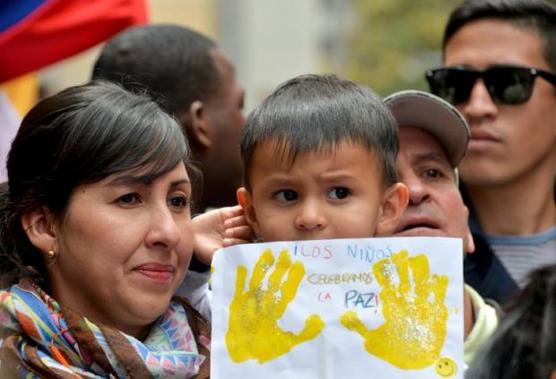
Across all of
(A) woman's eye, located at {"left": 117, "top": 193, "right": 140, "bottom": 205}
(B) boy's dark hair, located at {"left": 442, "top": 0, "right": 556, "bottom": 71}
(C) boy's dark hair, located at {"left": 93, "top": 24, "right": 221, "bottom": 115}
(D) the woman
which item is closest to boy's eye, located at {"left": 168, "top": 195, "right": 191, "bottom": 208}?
(D) the woman

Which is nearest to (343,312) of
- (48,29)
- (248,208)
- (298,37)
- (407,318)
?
(407,318)

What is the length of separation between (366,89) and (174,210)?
0.63m

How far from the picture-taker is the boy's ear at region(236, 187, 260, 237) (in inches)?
145

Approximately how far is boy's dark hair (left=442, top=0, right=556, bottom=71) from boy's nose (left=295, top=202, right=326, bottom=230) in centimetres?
193

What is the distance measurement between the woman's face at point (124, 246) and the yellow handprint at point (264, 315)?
22 centimetres

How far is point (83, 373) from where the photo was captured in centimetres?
334

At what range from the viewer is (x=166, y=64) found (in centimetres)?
514

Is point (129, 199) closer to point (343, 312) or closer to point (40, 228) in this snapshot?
point (40, 228)

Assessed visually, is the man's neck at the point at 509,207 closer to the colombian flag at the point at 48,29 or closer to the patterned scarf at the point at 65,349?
the colombian flag at the point at 48,29

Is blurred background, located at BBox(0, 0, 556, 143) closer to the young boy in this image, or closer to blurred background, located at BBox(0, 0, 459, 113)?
blurred background, located at BBox(0, 0, 459, 113)

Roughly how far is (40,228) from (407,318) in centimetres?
97

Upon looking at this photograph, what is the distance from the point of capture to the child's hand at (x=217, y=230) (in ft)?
12.3

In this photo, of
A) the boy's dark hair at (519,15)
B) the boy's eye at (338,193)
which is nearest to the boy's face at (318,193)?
the boy's eye at (338,193)

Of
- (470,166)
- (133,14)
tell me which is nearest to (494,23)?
(470,166)
